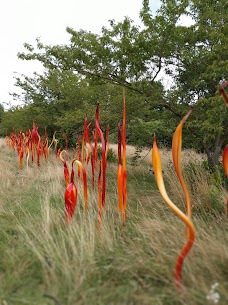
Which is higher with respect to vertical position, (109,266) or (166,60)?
(166,60)

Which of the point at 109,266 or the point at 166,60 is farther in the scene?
the point at 166,60

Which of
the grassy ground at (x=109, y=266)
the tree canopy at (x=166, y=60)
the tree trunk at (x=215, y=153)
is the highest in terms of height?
the tree canopy at (x=166, y=60)

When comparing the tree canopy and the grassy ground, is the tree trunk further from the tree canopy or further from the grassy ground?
the grassy ground

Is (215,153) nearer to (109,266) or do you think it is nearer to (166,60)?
(166,60)

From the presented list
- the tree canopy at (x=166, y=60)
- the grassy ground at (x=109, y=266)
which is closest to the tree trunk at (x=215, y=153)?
the tree canopy at (x=166, y=60)

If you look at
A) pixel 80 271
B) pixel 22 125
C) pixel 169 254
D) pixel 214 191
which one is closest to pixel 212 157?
pixel 214 191

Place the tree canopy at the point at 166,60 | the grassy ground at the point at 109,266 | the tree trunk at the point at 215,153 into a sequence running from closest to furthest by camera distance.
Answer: the grassy ground at the point at 109,266
the tree canopy at the point at 166,60
the tree trunk at the point at 215,153

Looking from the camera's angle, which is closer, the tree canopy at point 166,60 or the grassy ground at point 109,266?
the grassy ground at point 109,266

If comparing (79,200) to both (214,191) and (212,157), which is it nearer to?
(214,191)

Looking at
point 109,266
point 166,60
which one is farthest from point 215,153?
point 109,266

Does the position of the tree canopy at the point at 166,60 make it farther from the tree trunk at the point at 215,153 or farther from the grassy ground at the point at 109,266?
the grassy ground at the point at 109,266

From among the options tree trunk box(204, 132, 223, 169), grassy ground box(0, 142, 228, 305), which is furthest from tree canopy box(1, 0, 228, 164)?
grassy ground box(0, 142, 228, 305)

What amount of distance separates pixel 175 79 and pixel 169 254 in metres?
4.97

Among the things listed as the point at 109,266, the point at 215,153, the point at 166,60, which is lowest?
the point at 109,266
